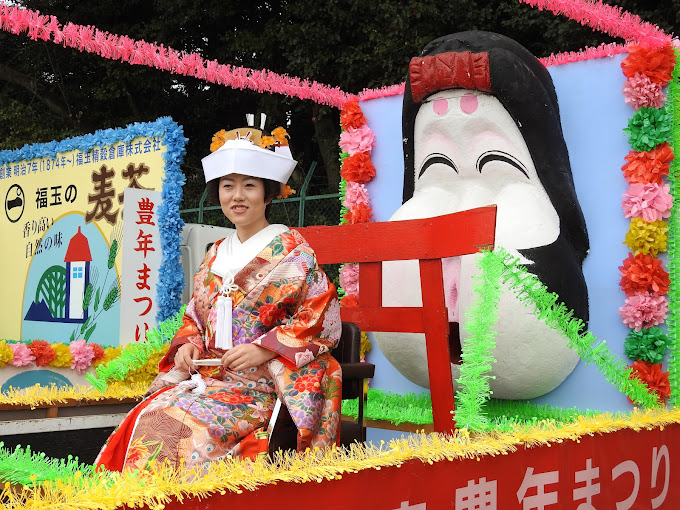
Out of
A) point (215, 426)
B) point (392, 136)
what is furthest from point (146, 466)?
point (392, 136)

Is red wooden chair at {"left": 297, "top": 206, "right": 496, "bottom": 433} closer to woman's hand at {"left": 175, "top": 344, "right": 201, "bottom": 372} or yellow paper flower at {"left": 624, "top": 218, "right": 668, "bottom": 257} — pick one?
woman's hand at {"left": 175, "top": 344, "right": 201, "bottom": 372}

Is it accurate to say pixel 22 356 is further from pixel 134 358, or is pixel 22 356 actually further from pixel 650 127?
pixel 650 127

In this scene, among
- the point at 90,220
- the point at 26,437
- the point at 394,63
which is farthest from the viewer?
the point at 394,63

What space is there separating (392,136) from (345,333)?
80.1 inches

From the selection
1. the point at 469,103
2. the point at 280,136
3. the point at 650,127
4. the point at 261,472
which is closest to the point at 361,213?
the point at 469,103

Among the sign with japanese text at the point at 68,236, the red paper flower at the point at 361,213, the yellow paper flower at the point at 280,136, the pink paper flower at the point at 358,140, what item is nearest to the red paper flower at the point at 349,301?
the red paper flower at the point at 361,213

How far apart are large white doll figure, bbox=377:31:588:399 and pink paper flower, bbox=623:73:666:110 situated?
0.35 meters

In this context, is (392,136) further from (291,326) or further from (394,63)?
(394,63)

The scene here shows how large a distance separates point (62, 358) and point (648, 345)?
3734mm

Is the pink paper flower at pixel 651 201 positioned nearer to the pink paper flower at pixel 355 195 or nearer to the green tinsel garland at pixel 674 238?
the green tinsel garland at pixel 674 238

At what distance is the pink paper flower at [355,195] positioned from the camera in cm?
484

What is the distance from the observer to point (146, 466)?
218 centimetres

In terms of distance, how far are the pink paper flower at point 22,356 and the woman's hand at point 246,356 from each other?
336 cm

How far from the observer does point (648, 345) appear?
140 inches
